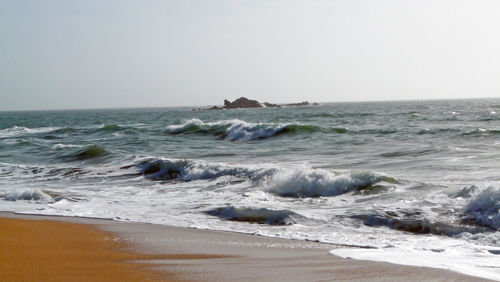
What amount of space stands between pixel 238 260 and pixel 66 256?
158 centimetres

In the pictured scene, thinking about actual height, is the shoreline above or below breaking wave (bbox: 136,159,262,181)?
above

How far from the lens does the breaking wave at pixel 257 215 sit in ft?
25.2

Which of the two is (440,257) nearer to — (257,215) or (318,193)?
(257,215)

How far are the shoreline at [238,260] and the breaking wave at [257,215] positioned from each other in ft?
3.20

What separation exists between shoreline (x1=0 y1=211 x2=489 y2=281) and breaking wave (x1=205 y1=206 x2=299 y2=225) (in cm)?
97

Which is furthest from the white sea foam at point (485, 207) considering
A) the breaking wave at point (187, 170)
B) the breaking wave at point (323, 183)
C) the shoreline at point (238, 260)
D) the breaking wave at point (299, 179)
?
the breaking wave at point (187, 170)

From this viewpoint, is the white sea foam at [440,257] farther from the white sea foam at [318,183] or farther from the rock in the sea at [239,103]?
the rock in the sea at [239,103]

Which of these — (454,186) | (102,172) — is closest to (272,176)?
(454,186)

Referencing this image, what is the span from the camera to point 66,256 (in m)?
5.04

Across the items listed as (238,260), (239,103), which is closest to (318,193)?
(238,260)

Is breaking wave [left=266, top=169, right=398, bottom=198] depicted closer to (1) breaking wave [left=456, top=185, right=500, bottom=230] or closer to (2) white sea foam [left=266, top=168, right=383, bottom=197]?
(2) white sea foam [left=266, top=168, right=383, bottom=197]

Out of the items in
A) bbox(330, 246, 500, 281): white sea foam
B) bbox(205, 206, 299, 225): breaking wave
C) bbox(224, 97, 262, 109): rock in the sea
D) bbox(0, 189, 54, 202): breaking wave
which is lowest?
bbox(0, 189, 54, 202): breaking wave

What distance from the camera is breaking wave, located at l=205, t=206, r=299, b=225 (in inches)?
302

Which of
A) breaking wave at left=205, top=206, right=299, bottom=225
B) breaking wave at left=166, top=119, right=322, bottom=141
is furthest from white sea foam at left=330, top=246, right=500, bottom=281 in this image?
breaking wave at left=166, top=119, right=322, bottom=141
